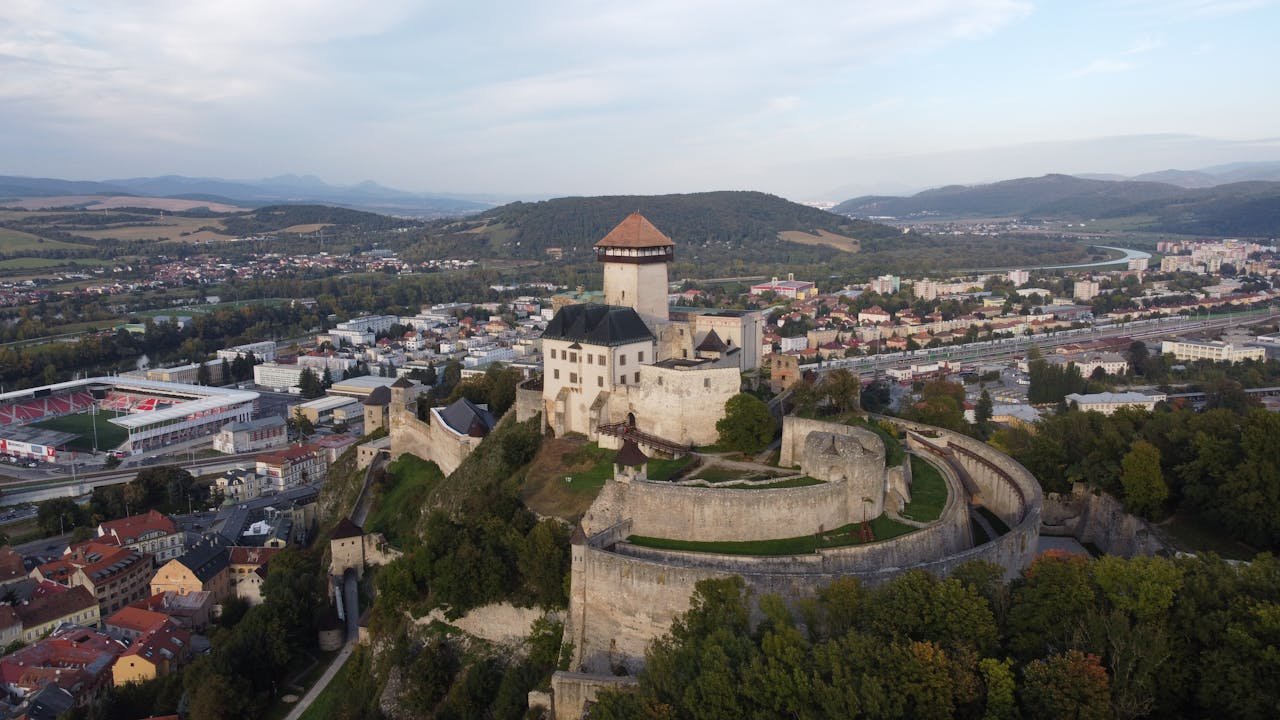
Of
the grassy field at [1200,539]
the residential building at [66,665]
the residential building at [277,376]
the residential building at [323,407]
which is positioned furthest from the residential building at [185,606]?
the residential building at [277,376]

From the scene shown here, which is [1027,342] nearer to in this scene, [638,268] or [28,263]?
[638,268]

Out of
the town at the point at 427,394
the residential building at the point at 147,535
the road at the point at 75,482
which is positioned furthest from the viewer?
the road at the point at 75,482

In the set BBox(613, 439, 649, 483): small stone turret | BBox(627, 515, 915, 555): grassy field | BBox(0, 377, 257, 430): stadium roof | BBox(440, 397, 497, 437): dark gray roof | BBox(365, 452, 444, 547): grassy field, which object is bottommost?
BBox(0, 377, 257, 430): stadium roof

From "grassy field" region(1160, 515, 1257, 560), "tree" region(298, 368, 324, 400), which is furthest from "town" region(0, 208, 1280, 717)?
"grassy field" region(1160, 515, 1257, 560)

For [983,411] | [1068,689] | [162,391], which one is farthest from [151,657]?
[162,391]

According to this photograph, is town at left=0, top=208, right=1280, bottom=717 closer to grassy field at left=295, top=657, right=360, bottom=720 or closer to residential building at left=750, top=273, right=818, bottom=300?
residential building at left=750, top=273, right=818, bottom=300

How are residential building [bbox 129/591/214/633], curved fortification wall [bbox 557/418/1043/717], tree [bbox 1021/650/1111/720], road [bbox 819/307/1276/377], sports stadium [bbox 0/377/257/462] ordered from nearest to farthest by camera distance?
tree [bbox 1021/650/1111/720]
curved fortification wall [bbox 557/418/1043/717]
residential building [bbox 129/591/214/633]
sports stadium [bbox 0/377/257/462]
road [bbox 819/307/1276/377]

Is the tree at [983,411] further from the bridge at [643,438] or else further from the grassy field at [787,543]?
the grassy field at [787,543]
